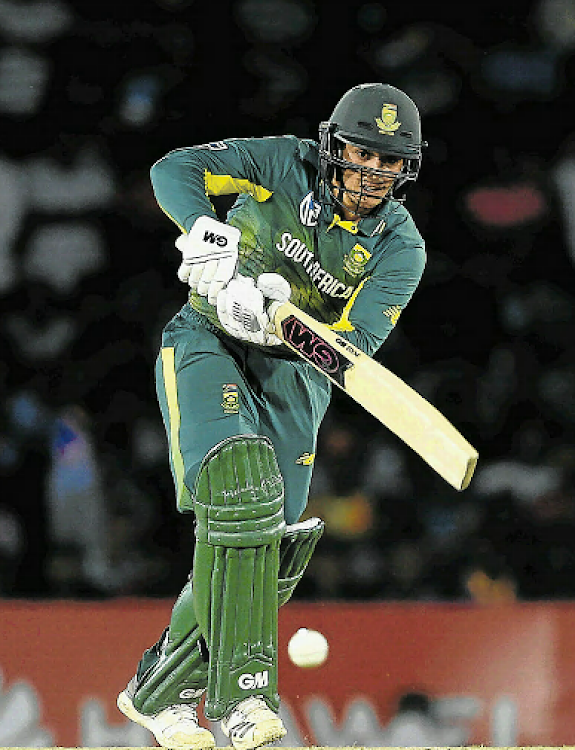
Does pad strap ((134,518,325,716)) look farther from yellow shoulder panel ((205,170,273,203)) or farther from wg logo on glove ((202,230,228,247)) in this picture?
yellow shoulder panel ((205,170,273,203))

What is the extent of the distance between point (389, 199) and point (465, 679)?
1.34m

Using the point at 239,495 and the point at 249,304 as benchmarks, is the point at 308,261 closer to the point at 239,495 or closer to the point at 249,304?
the point at 249,304

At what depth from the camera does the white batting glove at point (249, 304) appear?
197 centimetres

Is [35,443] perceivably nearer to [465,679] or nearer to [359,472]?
[359,472]

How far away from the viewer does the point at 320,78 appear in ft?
9.43

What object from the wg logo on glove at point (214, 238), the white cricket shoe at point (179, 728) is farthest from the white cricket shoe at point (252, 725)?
the wg logo on glove at point (214, 238)

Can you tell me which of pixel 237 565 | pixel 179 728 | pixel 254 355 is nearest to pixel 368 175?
pixel 254 355

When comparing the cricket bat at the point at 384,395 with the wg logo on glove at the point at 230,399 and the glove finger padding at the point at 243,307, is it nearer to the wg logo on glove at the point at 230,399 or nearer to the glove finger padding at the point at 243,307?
the glove finger padding at the point at 243,307

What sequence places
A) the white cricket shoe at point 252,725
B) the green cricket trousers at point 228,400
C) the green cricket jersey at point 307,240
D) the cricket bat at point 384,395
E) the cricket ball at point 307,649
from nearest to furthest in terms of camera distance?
the cricket bat at point 384,395 → the white cricket shoe at point 252,725 → the green cricket trousers at point 228,400 → the green cricket jersey at point 307,240 → the cricket ball at point 307,649

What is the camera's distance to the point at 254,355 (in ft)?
7.39

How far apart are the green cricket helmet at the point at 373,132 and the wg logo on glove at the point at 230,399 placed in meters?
0.46

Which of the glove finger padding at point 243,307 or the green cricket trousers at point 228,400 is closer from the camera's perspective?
the glove finger padding at point 243,307

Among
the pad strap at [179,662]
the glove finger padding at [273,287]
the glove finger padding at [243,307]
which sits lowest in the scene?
the pad strap at [179,662]

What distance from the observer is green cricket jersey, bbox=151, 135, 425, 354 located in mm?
2242
